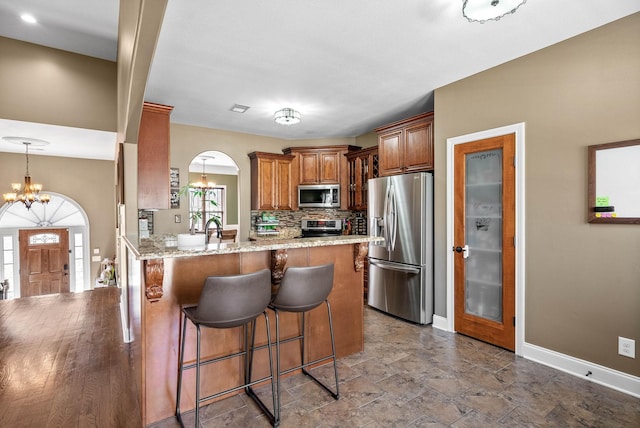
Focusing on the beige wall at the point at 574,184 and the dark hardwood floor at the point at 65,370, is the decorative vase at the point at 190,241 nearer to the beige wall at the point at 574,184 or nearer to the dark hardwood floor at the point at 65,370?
the dark hardwood floor at the point at 65,370

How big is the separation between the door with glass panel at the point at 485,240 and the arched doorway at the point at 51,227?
24.1 ft

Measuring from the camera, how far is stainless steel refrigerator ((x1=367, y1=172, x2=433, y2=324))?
3.72m

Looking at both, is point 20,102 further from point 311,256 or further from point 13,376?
point 311,256

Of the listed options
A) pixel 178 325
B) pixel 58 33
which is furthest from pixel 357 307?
pixel 58 33

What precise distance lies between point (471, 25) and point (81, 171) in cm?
761

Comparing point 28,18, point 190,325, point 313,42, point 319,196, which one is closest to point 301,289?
point 190,325

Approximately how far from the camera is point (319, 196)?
5.80 m

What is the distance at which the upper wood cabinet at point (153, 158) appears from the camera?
3580 mm

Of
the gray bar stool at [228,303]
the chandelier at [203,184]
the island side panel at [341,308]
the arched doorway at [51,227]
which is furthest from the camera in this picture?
the chandelier at [203,184]

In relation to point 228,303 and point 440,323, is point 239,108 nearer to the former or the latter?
point 228,303

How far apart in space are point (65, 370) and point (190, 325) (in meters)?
1.48

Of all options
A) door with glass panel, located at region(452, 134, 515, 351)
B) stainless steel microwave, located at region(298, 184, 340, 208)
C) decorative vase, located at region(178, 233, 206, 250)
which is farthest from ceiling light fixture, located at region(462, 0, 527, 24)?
stainless steel microwave, located at region(298, 184, 340, 208)

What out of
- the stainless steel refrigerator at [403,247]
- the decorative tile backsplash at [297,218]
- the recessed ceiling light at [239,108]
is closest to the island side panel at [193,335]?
the stainless steel refrigerator at [403,247]

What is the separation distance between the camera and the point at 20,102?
349cm
